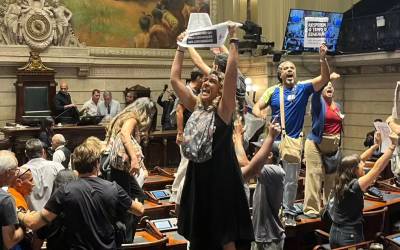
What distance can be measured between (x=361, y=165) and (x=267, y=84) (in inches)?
351

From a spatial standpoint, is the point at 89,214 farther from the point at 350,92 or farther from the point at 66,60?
the point at 350,92

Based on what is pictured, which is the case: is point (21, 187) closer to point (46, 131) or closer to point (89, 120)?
point (46, 131)

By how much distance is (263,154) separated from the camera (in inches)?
119

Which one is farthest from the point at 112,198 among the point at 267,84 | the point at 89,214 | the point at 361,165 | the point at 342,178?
the point at 267,84

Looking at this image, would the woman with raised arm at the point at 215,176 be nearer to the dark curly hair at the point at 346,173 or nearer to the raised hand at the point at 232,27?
the raised hand at the point at 232,27

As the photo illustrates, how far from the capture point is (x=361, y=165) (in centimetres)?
457

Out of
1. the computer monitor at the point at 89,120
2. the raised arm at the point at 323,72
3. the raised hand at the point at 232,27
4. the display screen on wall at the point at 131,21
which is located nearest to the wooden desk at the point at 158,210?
the raised arm at the point at 323,72

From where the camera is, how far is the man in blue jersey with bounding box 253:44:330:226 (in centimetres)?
527

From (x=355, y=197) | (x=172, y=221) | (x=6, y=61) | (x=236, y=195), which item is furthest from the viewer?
(x=6, y=61)

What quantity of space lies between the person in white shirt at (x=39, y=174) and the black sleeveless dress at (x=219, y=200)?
2474mm

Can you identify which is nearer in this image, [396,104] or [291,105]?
[291,105]

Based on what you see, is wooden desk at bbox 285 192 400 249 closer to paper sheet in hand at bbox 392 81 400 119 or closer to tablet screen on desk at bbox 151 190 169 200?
paper sheet in hand at bbox 392 81 400 119

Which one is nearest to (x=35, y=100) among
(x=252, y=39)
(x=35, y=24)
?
(x=35, y=24)

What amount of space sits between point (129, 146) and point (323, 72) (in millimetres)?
2049
